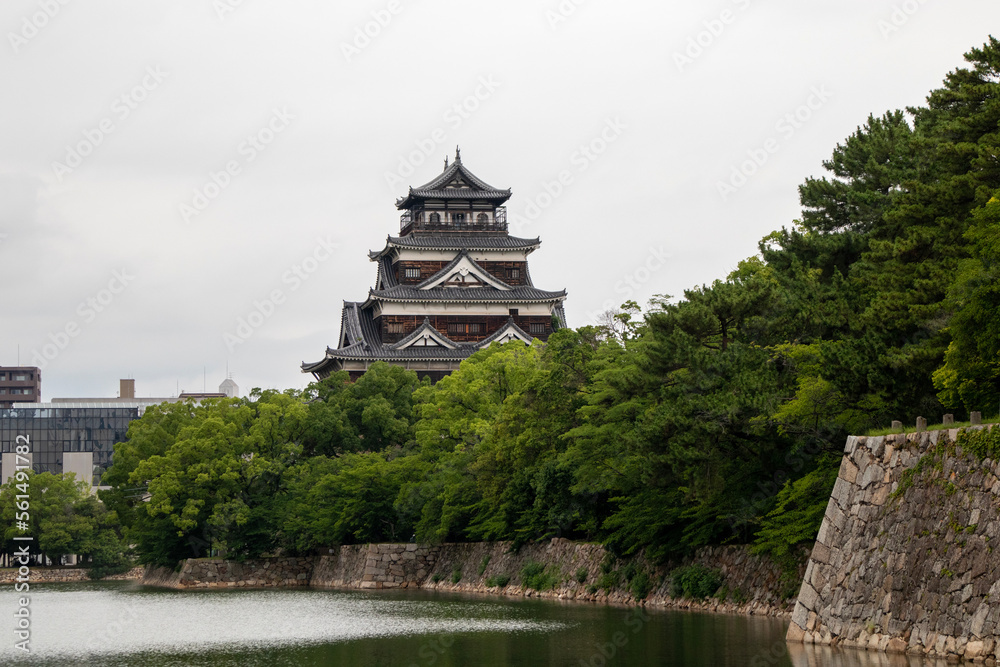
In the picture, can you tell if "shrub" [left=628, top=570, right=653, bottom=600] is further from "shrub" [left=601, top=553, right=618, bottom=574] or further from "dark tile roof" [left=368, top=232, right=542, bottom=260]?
"dark tile roof" [left=368, top=232, right=542, bottom=260]

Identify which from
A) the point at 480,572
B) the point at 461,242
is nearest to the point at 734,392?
the point at 480,572

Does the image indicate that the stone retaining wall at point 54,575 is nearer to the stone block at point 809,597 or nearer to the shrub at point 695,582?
the shrub at point 695,582

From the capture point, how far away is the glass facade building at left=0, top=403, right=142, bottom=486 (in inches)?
4048

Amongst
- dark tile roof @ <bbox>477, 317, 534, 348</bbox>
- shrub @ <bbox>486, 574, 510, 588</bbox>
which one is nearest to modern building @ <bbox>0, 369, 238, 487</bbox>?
dark tile roof @ <bbox>477, 317, 534, 348</bbox>

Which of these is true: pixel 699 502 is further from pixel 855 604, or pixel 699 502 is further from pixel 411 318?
pixel 411 318

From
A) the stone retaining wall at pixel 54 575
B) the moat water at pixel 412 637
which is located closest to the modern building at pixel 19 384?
the stone retaining wall at pixel 54 575

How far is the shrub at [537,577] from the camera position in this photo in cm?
3525

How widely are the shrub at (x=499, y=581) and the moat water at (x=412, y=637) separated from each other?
1.93m

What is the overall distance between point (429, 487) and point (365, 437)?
1080cm

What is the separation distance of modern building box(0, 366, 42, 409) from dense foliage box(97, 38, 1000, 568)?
8824 cm

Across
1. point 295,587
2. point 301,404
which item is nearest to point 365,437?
point 301,404

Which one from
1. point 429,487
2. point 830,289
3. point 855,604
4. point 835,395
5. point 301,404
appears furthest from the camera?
point 301,404

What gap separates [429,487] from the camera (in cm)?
4256

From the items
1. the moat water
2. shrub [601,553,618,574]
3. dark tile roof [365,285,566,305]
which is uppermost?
dark tile roof [365,285,566,305]
